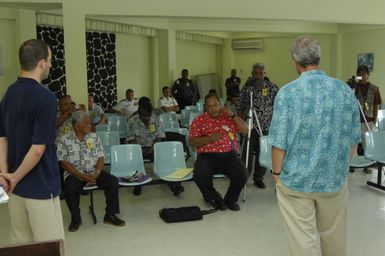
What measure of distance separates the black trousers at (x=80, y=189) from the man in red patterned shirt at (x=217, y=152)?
34.1 inches

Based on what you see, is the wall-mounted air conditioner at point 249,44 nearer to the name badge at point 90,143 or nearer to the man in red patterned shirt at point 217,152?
the man in red patterned shirt at point 217,152

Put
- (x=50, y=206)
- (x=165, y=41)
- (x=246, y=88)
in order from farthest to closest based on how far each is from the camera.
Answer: (x=165, y=41)
(x=246, y=88)
(x=50, y=206)

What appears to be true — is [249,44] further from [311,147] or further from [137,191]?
[311,147]

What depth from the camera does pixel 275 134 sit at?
7.45ft

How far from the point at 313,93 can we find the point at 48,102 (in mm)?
1309

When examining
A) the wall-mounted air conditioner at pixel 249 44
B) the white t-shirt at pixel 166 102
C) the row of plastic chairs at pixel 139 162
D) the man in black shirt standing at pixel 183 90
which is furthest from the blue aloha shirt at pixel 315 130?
the wall-mounted air conditioner at pixel 249 44

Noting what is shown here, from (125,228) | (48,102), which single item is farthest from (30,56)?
(125,228)

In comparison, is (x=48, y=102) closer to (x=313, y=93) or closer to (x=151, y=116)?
(x=313, y=93)

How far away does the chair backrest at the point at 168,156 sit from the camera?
16.0 ft

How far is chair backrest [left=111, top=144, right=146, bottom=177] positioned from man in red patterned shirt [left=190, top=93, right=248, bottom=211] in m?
0.63

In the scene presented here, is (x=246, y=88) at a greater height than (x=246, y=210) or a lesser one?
greater

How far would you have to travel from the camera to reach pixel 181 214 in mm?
4242

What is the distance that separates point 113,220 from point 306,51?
8.78 ft

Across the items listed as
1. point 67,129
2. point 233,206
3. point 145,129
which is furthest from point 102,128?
point 233,206
